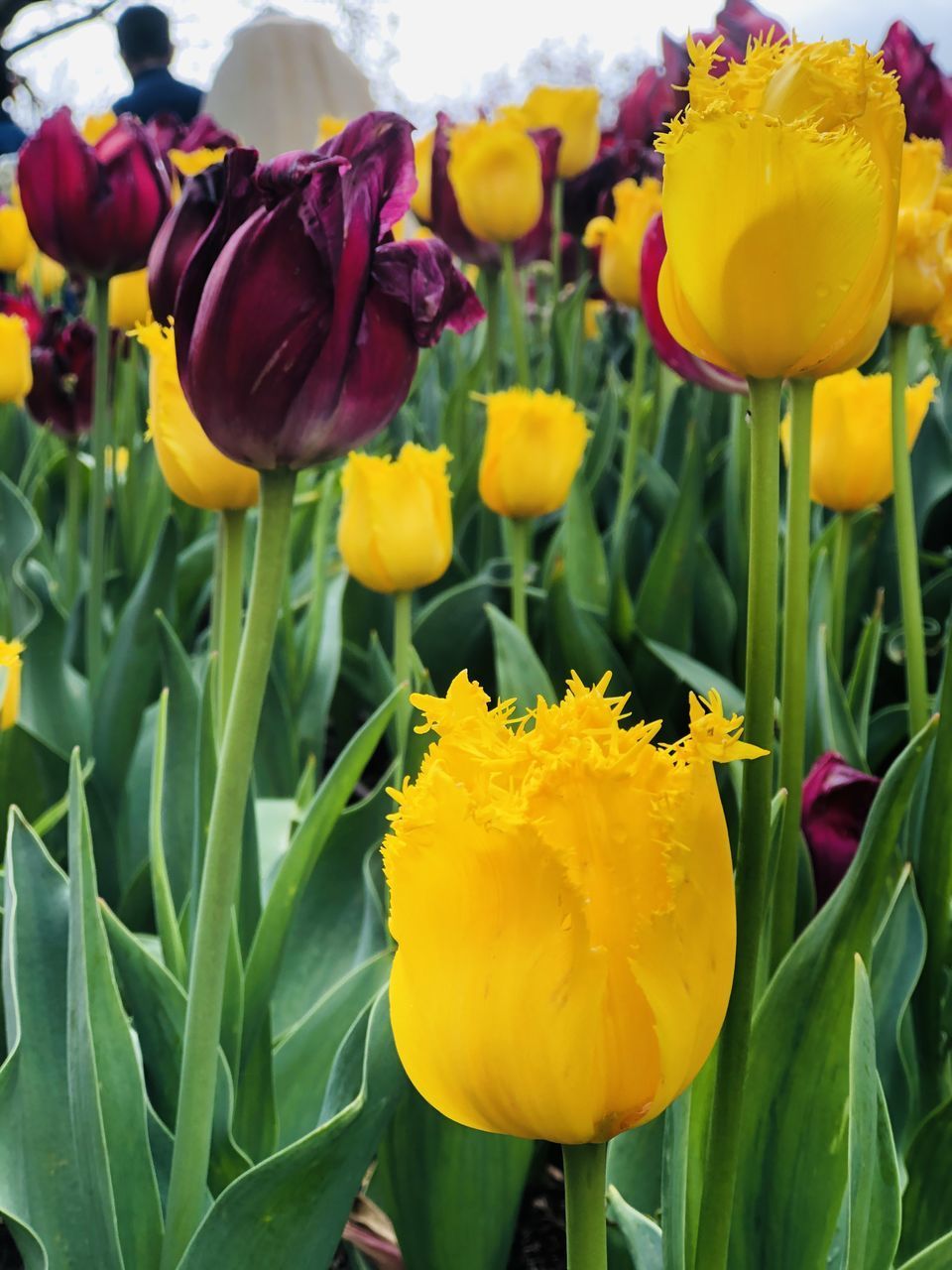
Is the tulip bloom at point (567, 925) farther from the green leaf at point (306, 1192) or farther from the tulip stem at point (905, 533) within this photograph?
the tulip stem at point (905, 533)

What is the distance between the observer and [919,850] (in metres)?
0.80

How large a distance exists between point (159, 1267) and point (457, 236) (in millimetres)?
1566

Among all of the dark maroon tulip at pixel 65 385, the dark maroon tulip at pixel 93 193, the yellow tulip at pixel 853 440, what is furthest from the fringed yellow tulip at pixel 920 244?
the dark maroon tulip at pixel 65 385

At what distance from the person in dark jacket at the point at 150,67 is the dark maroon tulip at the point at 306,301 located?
12.2ft

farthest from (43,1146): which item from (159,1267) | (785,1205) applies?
(785,1205)

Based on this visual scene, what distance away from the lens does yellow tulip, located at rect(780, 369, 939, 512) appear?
3.12 ft

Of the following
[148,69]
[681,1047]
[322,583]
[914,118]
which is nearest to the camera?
[681,1047]

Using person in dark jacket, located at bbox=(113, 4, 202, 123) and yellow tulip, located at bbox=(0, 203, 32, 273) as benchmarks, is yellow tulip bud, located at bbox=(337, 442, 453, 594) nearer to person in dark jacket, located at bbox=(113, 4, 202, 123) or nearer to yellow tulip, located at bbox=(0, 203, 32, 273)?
yellow tulip, located at bbox=(0, 203, 32, 273)

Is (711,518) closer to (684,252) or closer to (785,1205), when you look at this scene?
(785,1205)

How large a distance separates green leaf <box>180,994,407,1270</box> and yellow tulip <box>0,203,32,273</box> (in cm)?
230

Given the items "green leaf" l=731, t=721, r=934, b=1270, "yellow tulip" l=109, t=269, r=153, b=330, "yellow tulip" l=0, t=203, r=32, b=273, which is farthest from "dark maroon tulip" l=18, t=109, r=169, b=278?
"yellow tulip" l=0, t=203, r=32, b=273

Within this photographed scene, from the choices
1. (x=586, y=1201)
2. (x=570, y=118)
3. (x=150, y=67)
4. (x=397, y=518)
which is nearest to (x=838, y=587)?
(x=397, y=518)

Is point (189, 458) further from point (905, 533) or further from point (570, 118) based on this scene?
point (570, 118)

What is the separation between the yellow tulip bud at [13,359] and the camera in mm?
1506
